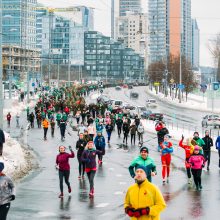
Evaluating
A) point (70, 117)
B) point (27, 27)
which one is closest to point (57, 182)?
point (70, 117)

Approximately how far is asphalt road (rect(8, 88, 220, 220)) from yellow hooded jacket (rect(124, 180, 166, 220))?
185 inches

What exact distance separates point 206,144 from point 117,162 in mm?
4017

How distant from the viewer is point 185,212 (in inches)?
568

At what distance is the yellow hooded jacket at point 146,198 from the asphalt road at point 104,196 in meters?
4.71

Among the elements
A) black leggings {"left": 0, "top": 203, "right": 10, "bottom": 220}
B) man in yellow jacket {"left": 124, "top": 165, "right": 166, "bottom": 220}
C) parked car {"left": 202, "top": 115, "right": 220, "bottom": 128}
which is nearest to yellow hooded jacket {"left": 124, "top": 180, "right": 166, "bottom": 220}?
man in yellow jacket {"left": 124, "top": 165, "right": 166, "bottom": 220}

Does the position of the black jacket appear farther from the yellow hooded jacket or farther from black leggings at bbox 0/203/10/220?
the yellow hooded jacket

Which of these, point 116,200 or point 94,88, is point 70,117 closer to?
point 116,200

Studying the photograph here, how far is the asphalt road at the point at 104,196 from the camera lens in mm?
14266

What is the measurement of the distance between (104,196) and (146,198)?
814cm

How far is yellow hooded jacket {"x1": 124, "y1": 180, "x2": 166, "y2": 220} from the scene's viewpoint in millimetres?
8914

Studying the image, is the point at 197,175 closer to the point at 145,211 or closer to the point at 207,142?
the point at 207,142

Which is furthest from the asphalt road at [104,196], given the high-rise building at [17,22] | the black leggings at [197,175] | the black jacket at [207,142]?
the high-rise building at [17,22]

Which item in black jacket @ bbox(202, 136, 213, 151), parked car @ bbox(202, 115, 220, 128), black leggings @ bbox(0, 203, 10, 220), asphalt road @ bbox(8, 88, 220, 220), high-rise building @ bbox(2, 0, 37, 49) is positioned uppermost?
high-rise building @ bbox(2, 0, 37, 49)

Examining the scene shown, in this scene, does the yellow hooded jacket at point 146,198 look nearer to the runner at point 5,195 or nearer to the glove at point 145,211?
the glove at point 145,211
